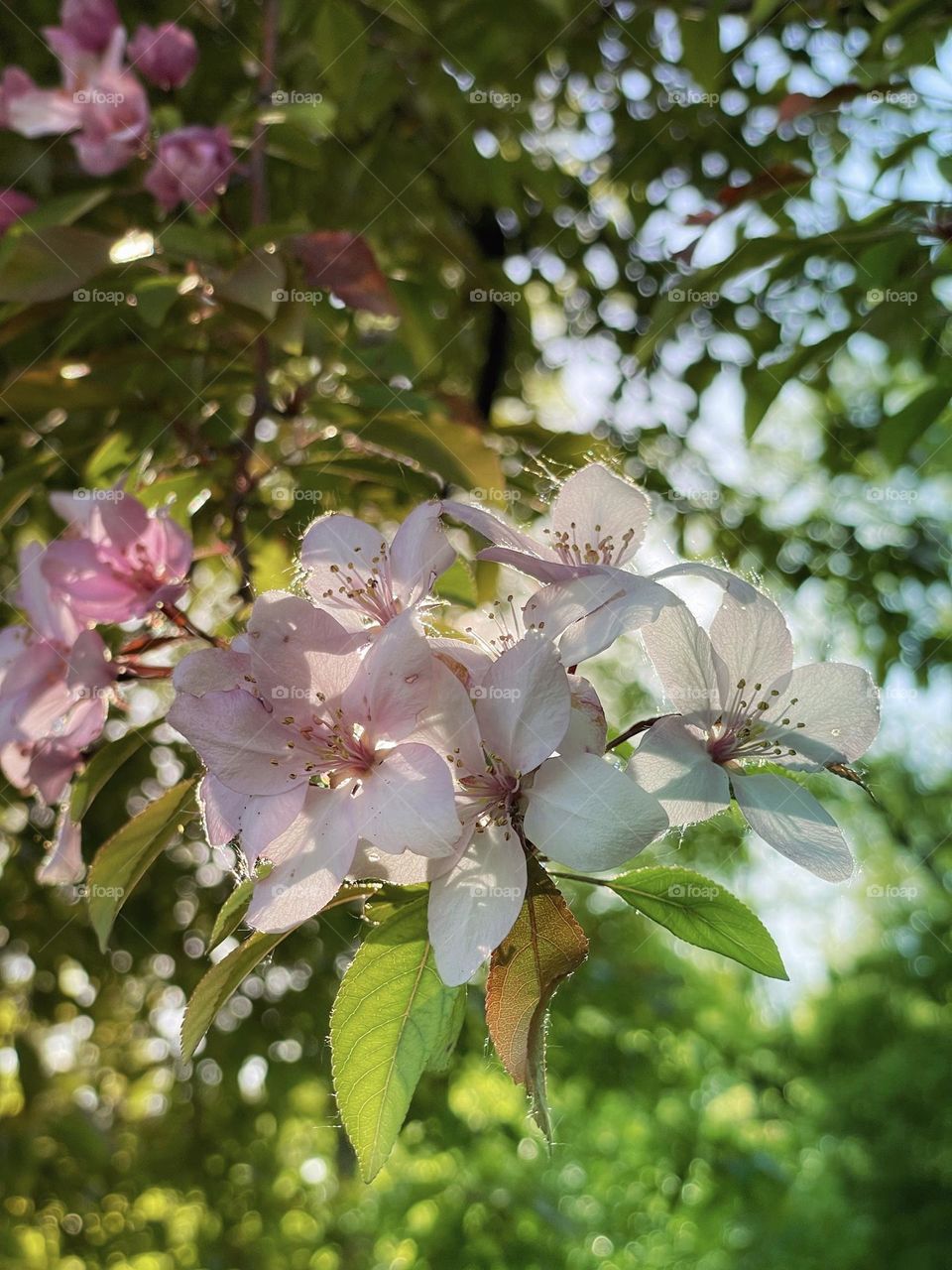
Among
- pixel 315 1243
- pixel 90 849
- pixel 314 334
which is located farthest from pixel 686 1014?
pixel 314 334

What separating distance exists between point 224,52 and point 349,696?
1933mm

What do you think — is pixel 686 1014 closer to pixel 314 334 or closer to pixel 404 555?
pixel 314 334

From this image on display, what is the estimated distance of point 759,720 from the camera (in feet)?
2.47

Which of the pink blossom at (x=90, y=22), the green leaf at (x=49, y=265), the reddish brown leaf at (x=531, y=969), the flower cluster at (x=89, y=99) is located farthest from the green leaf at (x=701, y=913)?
the pink blossom at (x=90, y=22)

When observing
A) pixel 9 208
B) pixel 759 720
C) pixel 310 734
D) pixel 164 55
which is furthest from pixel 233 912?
pixel 164 55

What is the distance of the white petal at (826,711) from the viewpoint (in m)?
0.75

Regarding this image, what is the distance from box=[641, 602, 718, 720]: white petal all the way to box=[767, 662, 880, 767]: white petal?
52mm

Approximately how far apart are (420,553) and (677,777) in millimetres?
222

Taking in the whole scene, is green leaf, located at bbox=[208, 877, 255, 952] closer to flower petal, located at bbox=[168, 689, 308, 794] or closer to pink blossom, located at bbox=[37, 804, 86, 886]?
flower petal, located at bbox=[168, 689, 308, 794]

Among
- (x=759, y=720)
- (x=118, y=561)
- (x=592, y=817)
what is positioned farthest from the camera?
(x=118, y=561)

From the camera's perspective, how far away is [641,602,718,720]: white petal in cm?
73

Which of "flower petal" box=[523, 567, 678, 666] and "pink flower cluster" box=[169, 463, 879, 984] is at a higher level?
"flower petal" box=[523, 567, 678, 666]

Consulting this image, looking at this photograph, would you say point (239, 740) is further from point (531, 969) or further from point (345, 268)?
point (345, 268)

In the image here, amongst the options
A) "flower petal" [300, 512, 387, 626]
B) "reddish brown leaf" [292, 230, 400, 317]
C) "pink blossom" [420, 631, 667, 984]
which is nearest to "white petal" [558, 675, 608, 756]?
"pink blossom" [420, 631, 667, 984]
